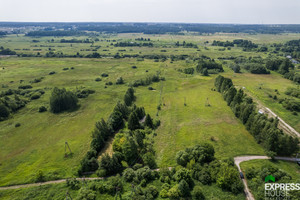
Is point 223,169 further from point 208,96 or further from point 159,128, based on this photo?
point 208,96

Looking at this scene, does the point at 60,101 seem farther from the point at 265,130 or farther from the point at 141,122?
the point at 265,130

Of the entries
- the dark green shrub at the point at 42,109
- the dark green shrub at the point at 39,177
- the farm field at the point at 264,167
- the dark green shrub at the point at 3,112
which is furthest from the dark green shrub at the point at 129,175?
the dark green shrub at the point at 3,112

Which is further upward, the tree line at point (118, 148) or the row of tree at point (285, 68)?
the row of tree at point (285, 68)

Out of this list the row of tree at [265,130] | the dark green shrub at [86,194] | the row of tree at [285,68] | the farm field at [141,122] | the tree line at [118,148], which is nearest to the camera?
the dark green shrub at [86,194]

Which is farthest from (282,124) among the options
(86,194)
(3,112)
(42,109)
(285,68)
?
(3,112)

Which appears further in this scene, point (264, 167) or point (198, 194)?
point (264, 167)

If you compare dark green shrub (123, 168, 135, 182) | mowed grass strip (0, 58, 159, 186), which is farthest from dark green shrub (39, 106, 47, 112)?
dark green shrub (123, 168, 135, 182)

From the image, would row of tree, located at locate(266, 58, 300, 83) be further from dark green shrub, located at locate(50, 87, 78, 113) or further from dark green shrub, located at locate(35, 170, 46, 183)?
dark green shrub, located at locate(35, 170, 46, 183)

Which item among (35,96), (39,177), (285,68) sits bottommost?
(39,177)

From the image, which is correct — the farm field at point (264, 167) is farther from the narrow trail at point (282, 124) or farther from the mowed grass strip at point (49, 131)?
the mowed grass strip at point (49, 131)

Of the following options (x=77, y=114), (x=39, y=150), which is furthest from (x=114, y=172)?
(x=77, y=114)

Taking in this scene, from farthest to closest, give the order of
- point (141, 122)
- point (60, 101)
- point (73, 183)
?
point (60, 101) → point (141, 122) → point (73, 183)
